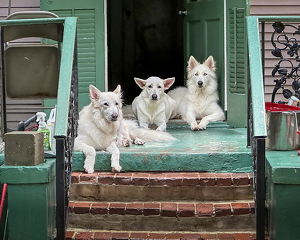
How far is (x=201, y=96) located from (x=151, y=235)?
3.08 m

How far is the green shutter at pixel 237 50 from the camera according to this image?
18.1 feet

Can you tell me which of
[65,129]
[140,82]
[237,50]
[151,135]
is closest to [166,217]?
[65,129]

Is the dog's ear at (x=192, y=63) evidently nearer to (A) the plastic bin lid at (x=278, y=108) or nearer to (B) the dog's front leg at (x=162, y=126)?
(B) the dog's front leg at (x=162, y=126)

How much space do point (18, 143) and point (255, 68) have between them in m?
1.87

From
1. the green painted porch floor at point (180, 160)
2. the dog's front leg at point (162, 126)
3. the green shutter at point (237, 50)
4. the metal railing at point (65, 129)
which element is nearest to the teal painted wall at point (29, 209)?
the metal railing at point (65, 129)

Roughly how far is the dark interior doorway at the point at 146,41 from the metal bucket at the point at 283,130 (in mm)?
6634

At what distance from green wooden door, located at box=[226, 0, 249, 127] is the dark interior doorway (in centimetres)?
468

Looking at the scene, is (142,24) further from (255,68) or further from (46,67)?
(255,68)


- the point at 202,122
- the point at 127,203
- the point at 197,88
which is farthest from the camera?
the point at 197,88

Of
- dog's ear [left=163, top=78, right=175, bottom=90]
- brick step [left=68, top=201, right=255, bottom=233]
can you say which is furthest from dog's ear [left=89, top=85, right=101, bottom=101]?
dog's ear [left=163, top=78, right=175, bottom=90]

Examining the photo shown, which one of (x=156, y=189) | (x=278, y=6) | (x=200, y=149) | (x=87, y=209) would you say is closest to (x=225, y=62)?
(x=278, y=6)

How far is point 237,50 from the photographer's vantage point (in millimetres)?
5633

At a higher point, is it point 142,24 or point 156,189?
point 142,24

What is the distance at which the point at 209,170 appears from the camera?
13.4 feet
